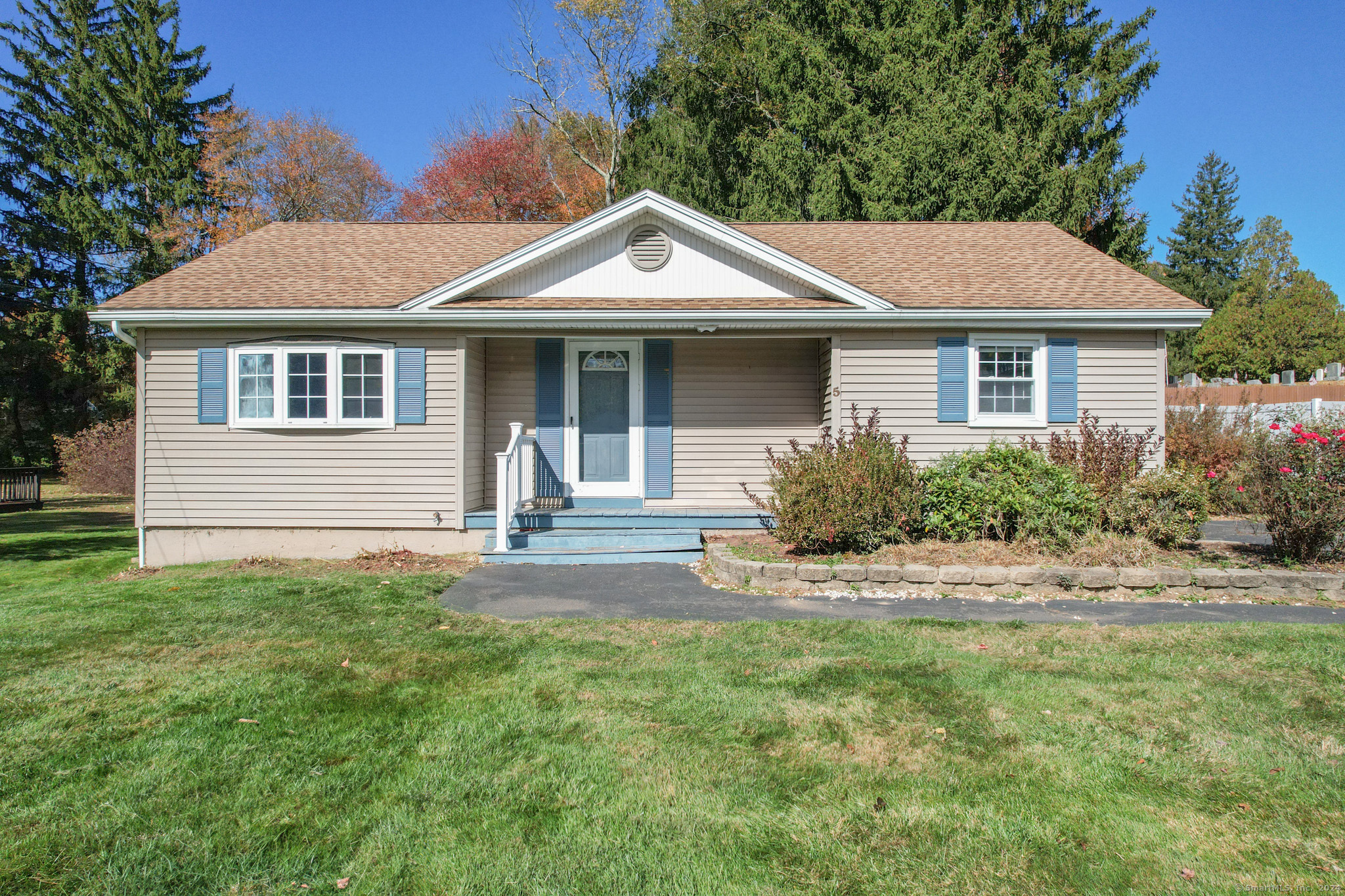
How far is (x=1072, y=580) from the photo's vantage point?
22.9ft

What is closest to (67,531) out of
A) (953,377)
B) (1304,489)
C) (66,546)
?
(66,546)

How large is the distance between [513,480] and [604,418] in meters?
1.85

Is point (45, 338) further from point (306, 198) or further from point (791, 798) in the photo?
point (791, 798)

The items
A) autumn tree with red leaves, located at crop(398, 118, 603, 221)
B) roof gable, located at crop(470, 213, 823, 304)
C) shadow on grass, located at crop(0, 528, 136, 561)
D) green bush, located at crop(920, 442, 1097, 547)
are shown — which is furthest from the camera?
autumn tree with red leaves, located at crop(398, 118, 603, 221)

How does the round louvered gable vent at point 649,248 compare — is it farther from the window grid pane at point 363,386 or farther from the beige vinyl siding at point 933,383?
the window grid pane at point 363,386

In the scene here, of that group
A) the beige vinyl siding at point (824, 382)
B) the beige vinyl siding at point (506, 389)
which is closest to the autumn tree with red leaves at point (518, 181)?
the beige vinyl siding at point (506, 389)

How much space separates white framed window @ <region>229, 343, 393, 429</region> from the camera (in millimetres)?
9531

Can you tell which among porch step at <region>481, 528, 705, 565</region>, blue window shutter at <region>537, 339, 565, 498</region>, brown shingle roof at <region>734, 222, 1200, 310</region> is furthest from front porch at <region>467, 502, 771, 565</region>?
brown shingle roof at <region>734, 222, 1200, 310</region>

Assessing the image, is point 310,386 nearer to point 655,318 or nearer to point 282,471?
point 282,471

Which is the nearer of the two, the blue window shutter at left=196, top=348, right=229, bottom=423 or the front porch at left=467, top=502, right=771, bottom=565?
the front porch at left=467, top=502, right=771, bottom=565

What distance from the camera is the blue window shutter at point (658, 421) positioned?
10547 mm

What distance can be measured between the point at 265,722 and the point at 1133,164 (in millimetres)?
21188

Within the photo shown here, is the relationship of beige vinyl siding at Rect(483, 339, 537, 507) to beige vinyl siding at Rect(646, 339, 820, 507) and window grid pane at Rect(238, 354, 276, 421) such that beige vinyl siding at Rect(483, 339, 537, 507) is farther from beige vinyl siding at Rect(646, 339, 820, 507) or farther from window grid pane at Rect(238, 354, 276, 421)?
window grid pane at Rect(238, 354, 276, 421)

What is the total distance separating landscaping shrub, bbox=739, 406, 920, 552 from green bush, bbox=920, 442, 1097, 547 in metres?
0.27
